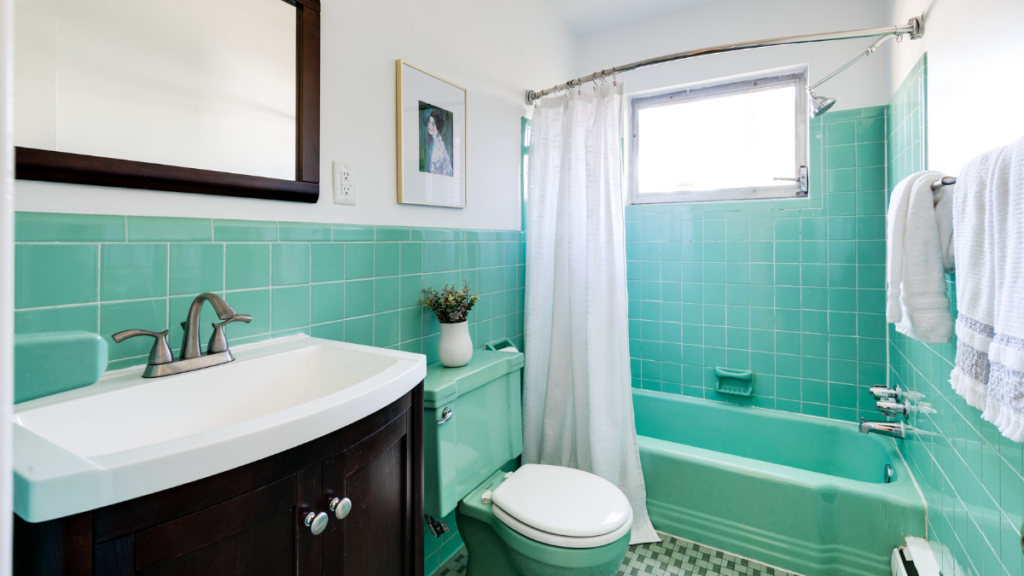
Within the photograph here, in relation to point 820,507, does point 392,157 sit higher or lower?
higher

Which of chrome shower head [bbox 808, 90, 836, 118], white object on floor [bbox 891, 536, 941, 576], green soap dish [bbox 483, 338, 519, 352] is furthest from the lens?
green soap dish [bbox 483, 338, 519, 352]

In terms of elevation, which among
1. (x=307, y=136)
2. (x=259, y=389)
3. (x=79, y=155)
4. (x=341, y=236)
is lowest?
(x=259, y=389)

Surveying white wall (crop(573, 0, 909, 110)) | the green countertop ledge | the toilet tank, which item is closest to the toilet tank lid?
the toilet tank

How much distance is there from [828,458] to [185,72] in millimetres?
2776

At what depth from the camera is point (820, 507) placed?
1.71 m

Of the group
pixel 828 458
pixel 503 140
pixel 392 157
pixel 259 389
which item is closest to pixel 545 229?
pixel 503 140

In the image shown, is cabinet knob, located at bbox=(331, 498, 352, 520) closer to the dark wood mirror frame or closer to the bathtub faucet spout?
the dark wood mirror frame

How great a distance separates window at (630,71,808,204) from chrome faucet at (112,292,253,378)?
2.29 m

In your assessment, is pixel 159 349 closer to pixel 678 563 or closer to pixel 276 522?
pixel 276 522

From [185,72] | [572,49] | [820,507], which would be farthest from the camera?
[572,49]

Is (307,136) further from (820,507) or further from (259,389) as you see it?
(820,507)

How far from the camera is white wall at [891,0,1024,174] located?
95cm

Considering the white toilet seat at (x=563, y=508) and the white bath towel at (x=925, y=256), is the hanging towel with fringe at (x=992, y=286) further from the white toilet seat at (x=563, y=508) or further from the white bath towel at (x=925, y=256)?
the white toilet seat at (x=563, y=508)

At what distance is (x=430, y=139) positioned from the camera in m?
1.73
